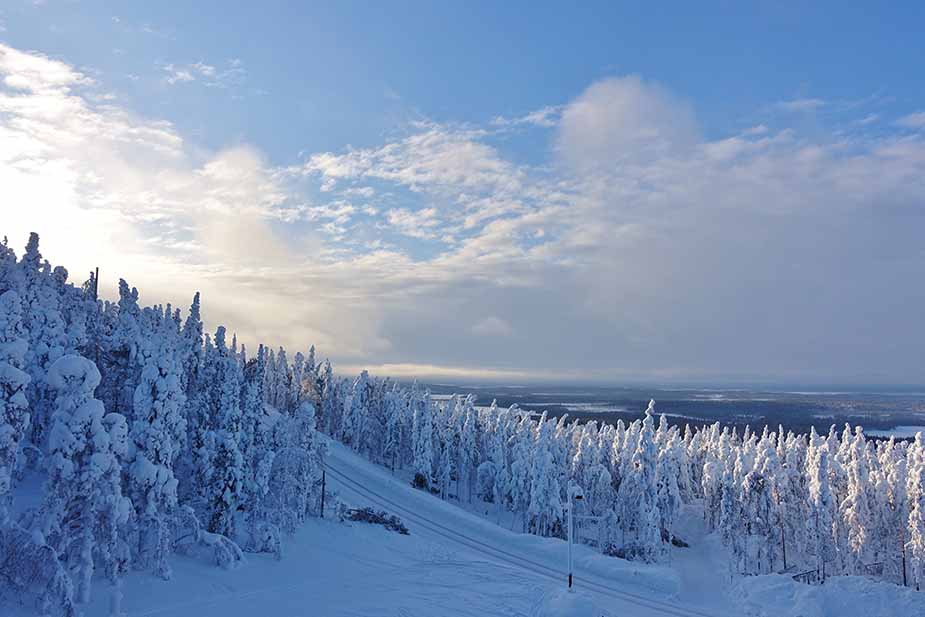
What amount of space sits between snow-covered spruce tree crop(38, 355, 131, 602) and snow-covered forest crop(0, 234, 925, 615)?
50 millimetres

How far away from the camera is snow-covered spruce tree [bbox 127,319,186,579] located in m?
25.6

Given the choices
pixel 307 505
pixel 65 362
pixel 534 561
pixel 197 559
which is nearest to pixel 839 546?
pixel 534 561

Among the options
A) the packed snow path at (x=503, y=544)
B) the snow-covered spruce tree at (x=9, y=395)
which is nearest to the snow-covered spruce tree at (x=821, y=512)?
the packed snow path at (x=503, y=544)

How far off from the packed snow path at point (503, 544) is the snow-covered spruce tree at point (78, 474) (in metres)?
25.9

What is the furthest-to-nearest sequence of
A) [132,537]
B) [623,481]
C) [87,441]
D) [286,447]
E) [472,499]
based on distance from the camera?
[472,499] → [623,481] → [286,447] → [132,537] → [87,441]

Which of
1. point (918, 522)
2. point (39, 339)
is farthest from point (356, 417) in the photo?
point (918, 522)

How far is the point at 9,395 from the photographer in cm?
1930

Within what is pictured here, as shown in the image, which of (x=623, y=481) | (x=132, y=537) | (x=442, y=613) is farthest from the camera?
(x=623, y=481)

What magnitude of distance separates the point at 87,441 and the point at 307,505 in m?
27.0

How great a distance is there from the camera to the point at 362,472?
73688mm

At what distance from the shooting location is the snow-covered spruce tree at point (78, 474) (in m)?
20.5

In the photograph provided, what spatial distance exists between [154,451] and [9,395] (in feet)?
25.9

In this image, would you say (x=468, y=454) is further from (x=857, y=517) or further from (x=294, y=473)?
(x=294, y=473)

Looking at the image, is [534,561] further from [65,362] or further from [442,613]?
[65,362]
